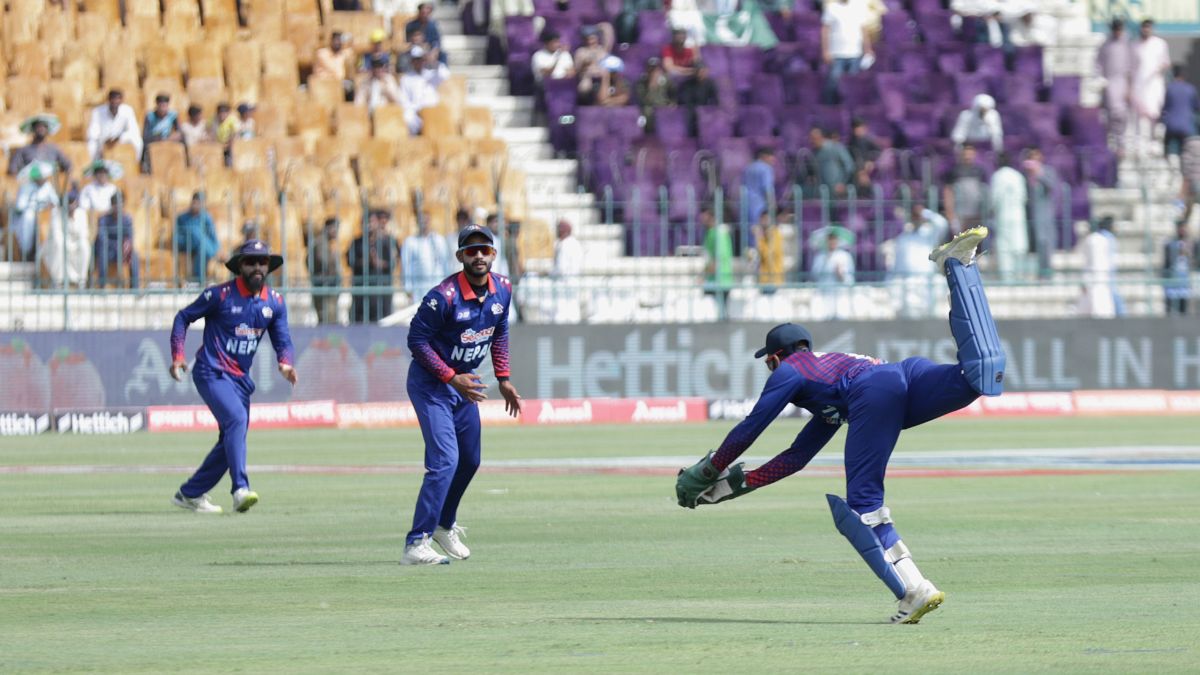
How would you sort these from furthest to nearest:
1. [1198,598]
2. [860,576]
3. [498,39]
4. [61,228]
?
[498,39]
[61,228]
[860,576]
[1198,598]

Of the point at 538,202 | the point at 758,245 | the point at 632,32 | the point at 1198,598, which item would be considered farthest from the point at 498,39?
the point at 1198,598

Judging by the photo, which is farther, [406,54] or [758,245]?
[406,54]

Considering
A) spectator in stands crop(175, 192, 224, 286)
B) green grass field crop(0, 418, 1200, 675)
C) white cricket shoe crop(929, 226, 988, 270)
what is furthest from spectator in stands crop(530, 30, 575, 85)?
white cricket shoe crop(929, 226, 988, 270)

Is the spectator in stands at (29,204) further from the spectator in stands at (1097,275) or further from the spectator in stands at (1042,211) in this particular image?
the spectator in stands at (1097,275)

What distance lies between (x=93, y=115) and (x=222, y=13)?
3685 millimetres

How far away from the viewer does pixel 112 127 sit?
99.0ft

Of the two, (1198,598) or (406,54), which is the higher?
(406,54)

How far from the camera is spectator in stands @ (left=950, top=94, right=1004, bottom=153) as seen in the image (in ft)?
111

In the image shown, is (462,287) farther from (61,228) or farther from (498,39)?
(498,39)

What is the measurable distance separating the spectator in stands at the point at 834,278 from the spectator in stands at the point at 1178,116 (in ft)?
26.8

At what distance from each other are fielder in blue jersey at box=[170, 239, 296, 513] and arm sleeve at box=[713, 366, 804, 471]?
7221 mm

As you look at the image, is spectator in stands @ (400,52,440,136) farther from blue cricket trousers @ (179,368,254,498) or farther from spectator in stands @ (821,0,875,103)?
blue cricket trousers @ (179,368,254,498)

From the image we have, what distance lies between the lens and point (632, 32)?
114 ft

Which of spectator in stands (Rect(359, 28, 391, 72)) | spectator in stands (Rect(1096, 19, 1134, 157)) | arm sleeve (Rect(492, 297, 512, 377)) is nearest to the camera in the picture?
arm sleeve (Rect(492, 297, 512, 377))
